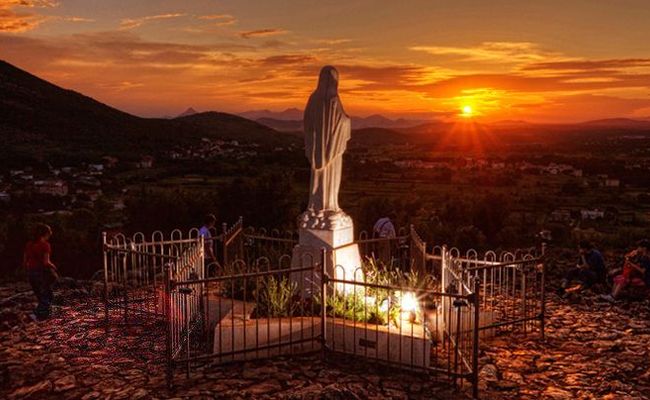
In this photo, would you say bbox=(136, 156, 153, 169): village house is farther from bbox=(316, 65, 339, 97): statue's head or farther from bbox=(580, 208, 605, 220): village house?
bbox=(316, 65, 339, 97): statue's head

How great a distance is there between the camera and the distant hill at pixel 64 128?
42.9m

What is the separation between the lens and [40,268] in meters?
10.1

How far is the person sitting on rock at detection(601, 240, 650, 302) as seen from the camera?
11.3 metres

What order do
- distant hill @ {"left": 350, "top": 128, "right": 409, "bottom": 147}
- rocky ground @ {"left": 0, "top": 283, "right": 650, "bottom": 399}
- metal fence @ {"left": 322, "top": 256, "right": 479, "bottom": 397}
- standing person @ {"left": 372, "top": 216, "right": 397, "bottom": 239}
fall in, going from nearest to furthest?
rocky ground @ {"left": 0, "top": 283, "right": 650, "bottom": 399}, metal fence @ {"left": 322, "top": 256, "right": 479, "bottom": 397}, standing person @ {"left": 372, "top": 216, "right": 397, "bottom": 239}, distant hill @ {"left": 350, "top": 128, "right": 409, "bottom": 147}

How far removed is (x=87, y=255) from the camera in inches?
734

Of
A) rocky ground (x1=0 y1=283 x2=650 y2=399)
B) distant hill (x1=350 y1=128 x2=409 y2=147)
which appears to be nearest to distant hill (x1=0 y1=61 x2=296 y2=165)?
distant hill (x1=350 y1=128 x2=409 y2=147)

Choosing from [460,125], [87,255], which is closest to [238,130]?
[460,125]

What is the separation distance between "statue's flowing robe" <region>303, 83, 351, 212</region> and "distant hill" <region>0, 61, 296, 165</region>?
118ft

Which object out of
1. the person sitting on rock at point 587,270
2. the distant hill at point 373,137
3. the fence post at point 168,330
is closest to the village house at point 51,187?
the fence post at point 168,330

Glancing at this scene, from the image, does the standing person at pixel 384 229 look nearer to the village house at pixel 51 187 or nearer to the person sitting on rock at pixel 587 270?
the person sitting on rock at pixel 587 270

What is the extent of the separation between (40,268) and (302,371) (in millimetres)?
5278

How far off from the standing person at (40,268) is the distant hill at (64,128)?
3349 cm

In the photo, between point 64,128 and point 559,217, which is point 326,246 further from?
point 64,128

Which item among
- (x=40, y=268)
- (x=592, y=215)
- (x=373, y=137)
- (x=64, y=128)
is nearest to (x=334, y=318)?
(x=40, y=268)
